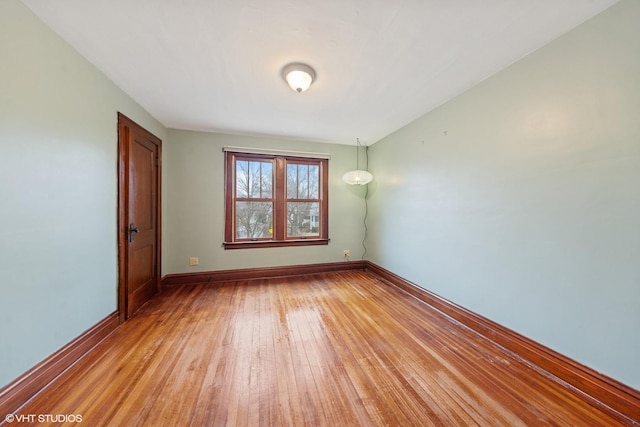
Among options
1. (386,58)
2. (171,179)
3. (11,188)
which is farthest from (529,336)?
(171,179)

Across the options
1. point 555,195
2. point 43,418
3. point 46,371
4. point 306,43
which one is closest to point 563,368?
point 555,195

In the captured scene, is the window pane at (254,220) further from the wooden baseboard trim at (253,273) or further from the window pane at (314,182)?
the window pane at (314,182)

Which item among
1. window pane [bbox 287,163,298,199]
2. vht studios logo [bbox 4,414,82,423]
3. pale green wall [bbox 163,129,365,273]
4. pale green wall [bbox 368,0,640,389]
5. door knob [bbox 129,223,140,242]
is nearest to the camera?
vht studios logo [bbox 4,414,82,423]

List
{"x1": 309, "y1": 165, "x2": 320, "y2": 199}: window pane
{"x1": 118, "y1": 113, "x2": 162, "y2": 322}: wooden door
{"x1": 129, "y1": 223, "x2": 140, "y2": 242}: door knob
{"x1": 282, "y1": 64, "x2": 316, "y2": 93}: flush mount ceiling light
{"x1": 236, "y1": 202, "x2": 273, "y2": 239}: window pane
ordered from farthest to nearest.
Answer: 1. {"x1": 309, "y1": 165, "x2": 320, "y2": 199}: window pane
2. {"x1": 236, "y1": 202, "x2": 273, "y2": 239}: window pane
3. {"x1": 129, "y1": 223, "x2": 140, "y2": 242}: door knob
4. {"x1": 118, "y1": 113, "x2": 162, "y2": 322}: wooden door
5. {"x1": 282, "y1": 64, "x2": 316, "y2": 93}: flush mount ceiling light

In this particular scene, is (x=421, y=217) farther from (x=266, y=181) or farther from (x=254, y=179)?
(x=254, y=179)

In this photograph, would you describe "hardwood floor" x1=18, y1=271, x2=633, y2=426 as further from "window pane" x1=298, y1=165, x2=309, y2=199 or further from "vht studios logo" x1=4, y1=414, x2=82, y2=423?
"window pane" x1=298, y1=165, x2=309, y2=199

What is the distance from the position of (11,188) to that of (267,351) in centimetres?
194

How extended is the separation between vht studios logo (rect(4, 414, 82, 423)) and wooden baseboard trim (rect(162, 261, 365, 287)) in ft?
7.02

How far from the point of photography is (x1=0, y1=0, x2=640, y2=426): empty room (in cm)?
131

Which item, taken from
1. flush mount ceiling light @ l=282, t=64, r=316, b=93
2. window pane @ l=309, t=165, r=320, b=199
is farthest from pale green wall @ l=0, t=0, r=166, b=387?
window pane @ l=309, t=165, r=320, b=199

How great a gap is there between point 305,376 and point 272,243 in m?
2.44

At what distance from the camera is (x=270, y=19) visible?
1435mm

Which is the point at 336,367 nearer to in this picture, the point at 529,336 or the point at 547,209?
the point at 529,336

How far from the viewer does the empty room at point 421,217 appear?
131cm
